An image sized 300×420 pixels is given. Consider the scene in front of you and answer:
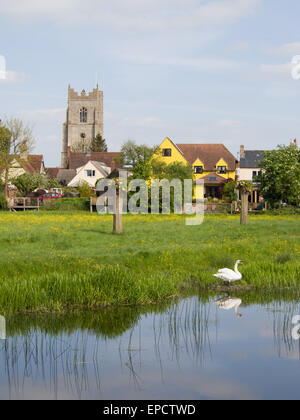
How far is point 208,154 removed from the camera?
86688mm

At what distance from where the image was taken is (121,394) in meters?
7.50

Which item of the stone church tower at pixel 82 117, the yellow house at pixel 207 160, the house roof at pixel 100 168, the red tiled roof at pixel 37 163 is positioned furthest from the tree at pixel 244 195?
the stone church tower at pixel 82 117

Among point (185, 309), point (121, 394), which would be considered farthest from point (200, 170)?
point (121, 394)

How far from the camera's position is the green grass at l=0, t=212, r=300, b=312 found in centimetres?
1291

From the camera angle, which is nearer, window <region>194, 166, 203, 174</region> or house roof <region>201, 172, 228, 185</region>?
house roof <region>201, 172, 228, 185</region>

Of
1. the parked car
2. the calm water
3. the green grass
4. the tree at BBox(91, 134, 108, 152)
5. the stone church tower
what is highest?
the stone church tower

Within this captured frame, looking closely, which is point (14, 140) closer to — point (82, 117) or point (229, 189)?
point (229, 189)

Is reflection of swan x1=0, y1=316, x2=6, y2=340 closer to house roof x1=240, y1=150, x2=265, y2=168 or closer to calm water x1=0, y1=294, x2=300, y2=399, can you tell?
calm water x1=0, y1=294, x2=300, y2=399

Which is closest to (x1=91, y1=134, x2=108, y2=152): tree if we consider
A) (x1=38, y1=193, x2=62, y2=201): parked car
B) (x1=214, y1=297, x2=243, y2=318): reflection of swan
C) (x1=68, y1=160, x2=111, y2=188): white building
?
(x1=68, y1=160, x2=111, y2=188): white building

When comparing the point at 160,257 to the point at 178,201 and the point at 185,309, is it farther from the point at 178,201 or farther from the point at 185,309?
the point at 178,201

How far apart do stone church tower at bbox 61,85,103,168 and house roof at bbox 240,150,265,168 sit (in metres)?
83.4

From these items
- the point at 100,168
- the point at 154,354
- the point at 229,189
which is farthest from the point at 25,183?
the point at 154,354

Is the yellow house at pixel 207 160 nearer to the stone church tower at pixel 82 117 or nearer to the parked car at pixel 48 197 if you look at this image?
the parked car at pixel 48 197
